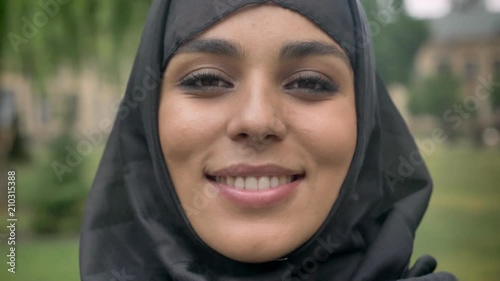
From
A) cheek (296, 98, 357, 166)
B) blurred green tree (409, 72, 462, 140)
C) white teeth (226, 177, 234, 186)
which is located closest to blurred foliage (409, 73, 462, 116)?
blurred green tree (409, 72, 462, 140)

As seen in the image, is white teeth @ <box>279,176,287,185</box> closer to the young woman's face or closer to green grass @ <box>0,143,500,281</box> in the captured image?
the young woman's face

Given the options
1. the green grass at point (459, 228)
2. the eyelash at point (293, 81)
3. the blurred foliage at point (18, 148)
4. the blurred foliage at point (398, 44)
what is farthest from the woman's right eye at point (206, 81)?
the blurred foliage at point (18, 148)

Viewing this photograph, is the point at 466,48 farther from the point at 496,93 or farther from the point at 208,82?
the point at 208,82

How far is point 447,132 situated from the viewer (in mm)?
3721

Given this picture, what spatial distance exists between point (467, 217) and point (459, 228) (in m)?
0.11

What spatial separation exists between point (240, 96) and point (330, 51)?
0.18 meters

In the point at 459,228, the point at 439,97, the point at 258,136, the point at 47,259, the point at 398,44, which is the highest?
the point at 398,44

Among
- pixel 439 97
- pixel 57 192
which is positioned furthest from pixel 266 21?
pixel 57 192

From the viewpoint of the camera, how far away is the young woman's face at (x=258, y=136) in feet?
3.00

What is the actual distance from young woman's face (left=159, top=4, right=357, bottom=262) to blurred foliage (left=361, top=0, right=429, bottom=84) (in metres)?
1.90

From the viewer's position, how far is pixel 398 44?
129 inches

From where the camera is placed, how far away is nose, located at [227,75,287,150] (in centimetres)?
88

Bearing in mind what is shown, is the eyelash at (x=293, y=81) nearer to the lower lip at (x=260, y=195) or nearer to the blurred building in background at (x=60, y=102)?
the lower lip at (x=260, y=195)

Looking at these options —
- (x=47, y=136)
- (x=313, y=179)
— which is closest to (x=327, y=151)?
(x=313, y=179)
